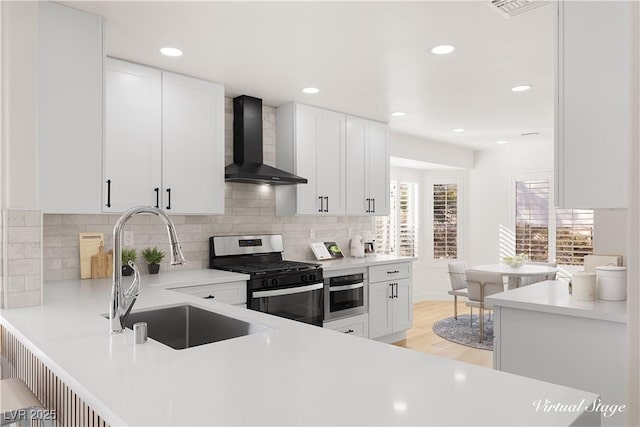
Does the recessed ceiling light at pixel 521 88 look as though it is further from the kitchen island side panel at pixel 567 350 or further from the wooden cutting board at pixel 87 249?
the wooden cutting board at pixel 87 249

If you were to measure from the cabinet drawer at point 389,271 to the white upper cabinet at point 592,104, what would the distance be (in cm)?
287

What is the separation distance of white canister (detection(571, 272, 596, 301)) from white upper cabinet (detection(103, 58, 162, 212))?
8.70 ft

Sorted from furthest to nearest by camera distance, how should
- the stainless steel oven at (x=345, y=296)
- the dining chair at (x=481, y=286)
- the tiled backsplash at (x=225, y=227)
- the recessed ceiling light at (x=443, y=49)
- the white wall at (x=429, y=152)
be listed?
the white wall at (x=429, y=152) < the dining chair at (x=481, y=286) < the stainless steel oven at (x=345, y=296) < the tiled backsplash at (x=225, y=227) < the recessed ceiling light at (x=443, y=49)

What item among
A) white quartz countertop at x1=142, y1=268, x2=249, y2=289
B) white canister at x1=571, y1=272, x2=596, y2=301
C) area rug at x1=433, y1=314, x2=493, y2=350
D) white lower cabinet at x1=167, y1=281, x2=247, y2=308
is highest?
white canister at x1=571, y1=272, x2=596, y2=301

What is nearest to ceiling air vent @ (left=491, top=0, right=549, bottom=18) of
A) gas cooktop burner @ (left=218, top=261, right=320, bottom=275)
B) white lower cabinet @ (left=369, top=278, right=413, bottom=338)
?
gas cooktop burner @ (left=218, top=261, right=320, bottom=275)

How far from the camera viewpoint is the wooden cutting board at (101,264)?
3080 millimetres

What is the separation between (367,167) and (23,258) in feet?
11.2

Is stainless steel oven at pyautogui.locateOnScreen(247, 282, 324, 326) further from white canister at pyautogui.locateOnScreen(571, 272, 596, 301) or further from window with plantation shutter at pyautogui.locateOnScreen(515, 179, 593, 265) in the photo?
window with plantation shutter at pyautogui.locateOnScreen(515, 179, 593, 265)

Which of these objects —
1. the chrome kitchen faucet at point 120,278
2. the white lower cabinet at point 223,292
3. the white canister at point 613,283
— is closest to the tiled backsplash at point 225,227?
the white lower cabinet at point 223,292

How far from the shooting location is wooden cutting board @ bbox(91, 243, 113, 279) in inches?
121

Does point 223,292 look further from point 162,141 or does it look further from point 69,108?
point 69,108

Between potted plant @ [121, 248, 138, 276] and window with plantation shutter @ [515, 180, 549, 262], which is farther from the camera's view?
window with plantation shutter @ [515, 180, 549, 262]

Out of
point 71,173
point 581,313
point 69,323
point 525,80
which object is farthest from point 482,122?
point 69,323

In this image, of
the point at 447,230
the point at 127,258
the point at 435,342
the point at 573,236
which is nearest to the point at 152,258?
the point at 127,258
